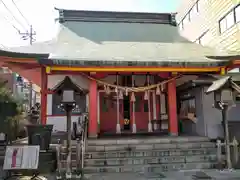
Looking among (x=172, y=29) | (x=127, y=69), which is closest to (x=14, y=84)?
(x=172, y=29)

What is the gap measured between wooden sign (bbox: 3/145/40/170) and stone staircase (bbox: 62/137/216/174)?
85 centimetres

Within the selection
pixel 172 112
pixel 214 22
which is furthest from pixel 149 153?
pixel 214 22

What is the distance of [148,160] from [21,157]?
3617 mm

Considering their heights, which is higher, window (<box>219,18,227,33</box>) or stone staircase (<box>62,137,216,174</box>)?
window (<box>219,18,227,33</box>)

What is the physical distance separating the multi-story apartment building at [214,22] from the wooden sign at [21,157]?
1145 centimetres

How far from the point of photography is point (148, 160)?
7.57 m

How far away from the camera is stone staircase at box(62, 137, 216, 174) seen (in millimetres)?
7312

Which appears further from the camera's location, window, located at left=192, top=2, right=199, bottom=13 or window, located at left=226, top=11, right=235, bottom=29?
window, located at left=192, top=2, right=199, bottom=13

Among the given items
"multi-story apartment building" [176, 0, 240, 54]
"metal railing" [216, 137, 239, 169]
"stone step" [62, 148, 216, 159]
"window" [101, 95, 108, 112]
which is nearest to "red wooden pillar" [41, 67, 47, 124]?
"stone step" [62, 148, 216, 159]

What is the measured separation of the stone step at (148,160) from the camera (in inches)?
291

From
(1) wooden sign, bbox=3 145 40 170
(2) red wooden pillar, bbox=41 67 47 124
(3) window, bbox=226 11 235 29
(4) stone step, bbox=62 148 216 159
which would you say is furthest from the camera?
(3) window, bbox=226 11 235 29

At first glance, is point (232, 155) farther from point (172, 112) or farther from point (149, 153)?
point (172, 112)

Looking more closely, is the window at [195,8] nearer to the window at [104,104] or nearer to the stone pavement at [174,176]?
the window at [104,104]

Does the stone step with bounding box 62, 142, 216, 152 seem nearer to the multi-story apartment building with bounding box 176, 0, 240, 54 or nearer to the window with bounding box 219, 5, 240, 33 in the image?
the multi-story apartment building with bounding box 176, 0, 240, 54
